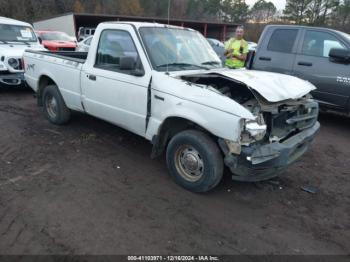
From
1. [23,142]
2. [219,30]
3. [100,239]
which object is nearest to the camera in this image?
[100,239]

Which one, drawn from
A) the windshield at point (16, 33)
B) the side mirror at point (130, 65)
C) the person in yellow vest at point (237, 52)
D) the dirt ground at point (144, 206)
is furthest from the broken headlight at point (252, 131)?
the windshield at point (16, 33)

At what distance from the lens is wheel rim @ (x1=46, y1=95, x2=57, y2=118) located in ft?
20.3

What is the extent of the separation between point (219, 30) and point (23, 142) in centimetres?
4163

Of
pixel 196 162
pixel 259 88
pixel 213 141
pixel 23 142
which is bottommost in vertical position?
pixel 23 142

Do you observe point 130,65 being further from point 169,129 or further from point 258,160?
point 258,160

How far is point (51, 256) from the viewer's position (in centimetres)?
291

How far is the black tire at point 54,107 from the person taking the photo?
19.7ft

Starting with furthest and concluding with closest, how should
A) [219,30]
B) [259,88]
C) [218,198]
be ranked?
[219,30] → [218,198] → [259,88]

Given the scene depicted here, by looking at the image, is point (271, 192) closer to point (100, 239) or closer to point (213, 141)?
point (213, 141)

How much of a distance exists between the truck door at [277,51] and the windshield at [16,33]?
684 centimetres

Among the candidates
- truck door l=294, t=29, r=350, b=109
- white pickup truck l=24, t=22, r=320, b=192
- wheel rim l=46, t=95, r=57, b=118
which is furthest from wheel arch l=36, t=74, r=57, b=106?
truck door l=294, t=29, r=350, b=109

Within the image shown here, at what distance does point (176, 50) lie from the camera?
4676 millimetres

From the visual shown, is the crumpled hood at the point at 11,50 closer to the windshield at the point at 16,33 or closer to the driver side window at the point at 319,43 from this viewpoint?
the windshield at the point at 16,33

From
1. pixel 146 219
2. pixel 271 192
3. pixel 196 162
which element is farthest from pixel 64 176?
pixel 271 192
